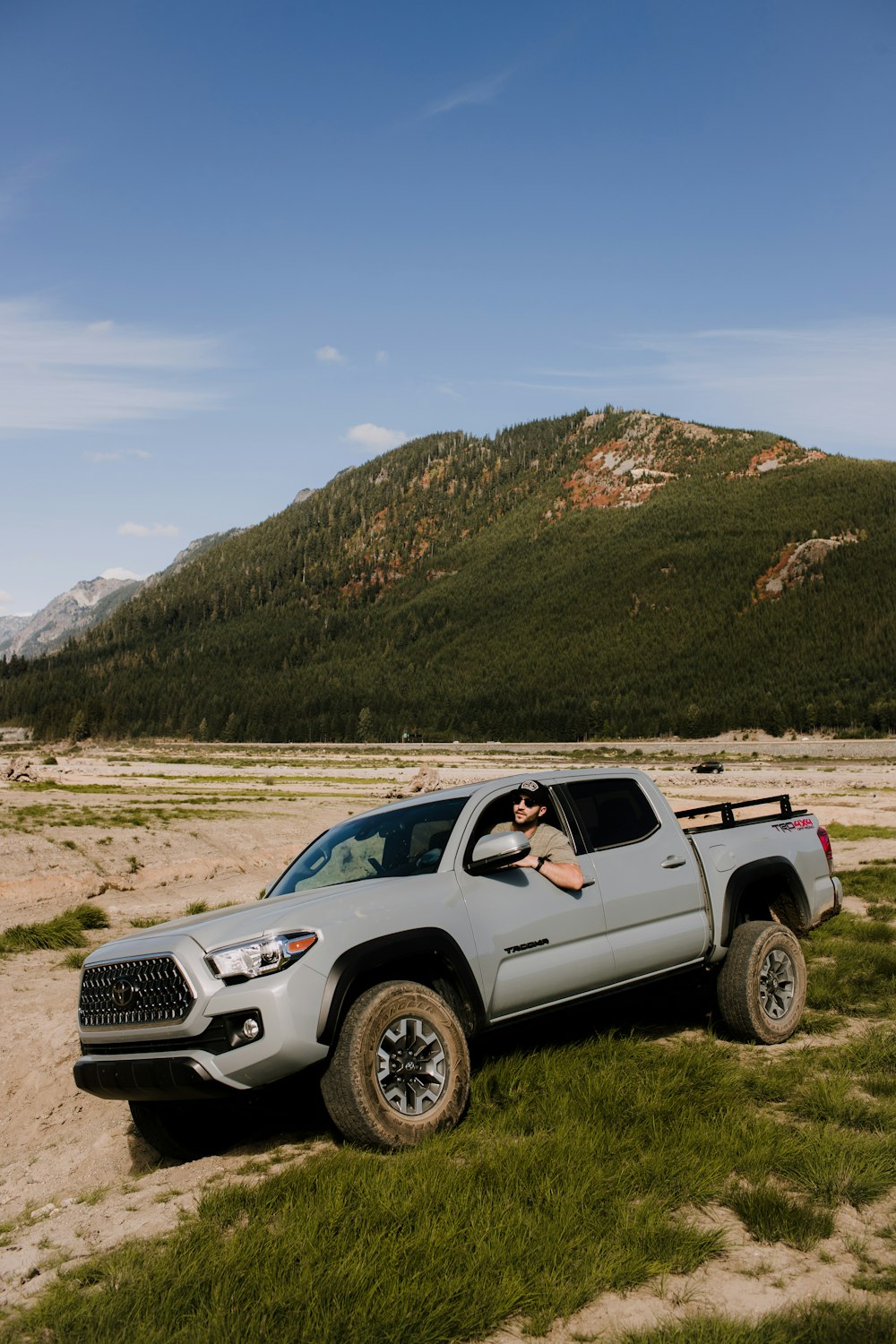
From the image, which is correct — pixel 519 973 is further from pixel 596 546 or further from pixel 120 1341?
pixel 596 546

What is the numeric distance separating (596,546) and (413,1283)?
598 feet

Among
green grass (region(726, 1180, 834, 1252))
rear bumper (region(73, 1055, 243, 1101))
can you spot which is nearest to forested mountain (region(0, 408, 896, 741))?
green grass (region(726, 1180, 834, 1252))

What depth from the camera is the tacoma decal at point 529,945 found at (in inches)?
234

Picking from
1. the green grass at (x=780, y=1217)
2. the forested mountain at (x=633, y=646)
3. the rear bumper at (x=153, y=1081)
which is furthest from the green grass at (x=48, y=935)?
the forested mountain at (x=633, y=646)

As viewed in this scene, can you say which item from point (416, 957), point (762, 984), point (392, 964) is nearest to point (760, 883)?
point (762, 984)

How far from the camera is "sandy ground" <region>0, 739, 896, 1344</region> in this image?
3.98 metres

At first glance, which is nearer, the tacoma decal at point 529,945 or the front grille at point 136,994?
the front grille at point 136,994

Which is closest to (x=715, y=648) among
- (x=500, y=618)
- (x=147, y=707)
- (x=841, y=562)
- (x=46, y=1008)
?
(x=841, y=562)

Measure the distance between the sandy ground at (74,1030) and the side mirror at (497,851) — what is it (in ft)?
6.09

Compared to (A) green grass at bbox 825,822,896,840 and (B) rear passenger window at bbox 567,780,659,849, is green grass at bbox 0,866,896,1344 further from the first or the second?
(A) green grass at bbox 825,822,896,840

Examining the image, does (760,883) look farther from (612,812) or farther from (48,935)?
(48,935)

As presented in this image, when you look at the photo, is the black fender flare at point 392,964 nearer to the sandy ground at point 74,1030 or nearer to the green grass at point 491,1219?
the green grass at point 491,1219

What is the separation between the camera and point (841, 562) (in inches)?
5221

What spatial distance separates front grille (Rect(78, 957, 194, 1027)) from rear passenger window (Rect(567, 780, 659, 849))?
2.90m
